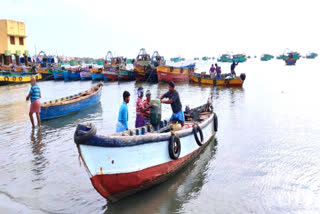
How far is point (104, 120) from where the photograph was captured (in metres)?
14.0

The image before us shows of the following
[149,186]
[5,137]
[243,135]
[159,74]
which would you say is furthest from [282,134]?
[159,74]

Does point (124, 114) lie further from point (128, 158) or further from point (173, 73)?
point (173, 73)

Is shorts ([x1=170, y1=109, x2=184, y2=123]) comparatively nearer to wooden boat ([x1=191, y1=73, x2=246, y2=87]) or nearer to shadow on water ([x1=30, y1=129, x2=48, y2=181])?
shadow on water ([x1=30, y1=129, x2=48, y2=181])

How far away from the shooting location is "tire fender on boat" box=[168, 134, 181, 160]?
6328mm

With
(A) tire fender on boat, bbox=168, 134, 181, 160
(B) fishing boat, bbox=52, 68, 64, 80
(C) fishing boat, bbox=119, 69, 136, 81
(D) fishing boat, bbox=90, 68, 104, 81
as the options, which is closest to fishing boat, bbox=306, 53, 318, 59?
(C) fishing boat, bbox=119, 69, 136, 81

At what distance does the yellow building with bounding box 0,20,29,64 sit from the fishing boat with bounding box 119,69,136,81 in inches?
629

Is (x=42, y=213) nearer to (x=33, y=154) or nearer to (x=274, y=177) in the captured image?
(x=33, y=154)

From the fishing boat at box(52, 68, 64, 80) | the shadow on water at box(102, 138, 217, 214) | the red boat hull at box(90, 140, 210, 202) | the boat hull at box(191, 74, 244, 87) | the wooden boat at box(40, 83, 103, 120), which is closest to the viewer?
the red boat hull at box(90, 140, 210, 202)

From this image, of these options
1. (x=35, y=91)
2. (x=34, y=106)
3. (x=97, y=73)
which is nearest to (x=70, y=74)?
(x=97, y=73)

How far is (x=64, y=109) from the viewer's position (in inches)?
579

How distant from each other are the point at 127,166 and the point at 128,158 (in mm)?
155

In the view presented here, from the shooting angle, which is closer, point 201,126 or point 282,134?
point 201,126

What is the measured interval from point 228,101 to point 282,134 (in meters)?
8.37

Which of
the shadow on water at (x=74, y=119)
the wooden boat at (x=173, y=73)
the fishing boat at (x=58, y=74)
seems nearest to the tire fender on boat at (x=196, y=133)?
the shadow on water at (x=74, y=119)
